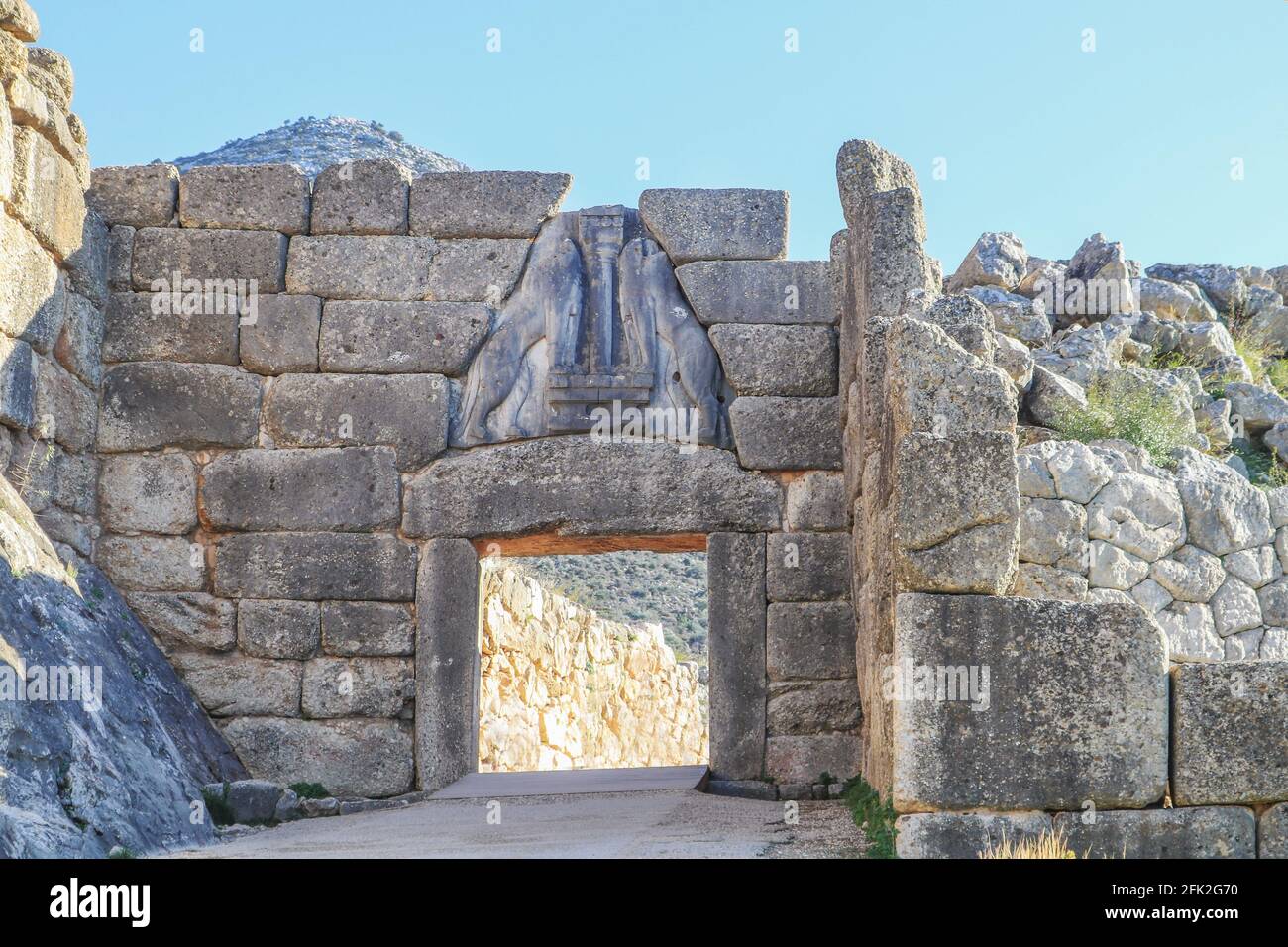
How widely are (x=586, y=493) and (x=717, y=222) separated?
5.84 ft

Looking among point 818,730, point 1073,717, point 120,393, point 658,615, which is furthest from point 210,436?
point 658,615

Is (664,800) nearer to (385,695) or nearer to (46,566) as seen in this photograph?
(385,695)

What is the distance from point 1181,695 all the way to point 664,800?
307 centimetres

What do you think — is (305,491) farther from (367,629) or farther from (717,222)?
(717,222)

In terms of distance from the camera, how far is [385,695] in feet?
25.5

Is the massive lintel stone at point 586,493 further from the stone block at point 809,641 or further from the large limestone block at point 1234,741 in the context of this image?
the large limestone block at point 1234,741

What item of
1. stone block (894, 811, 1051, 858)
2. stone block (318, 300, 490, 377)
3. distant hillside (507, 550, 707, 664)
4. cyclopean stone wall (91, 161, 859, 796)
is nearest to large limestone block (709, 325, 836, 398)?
cyclopean stone wall (91, 161, 859, 796)

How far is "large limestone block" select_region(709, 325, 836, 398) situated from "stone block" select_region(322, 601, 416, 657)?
2297 millimetres

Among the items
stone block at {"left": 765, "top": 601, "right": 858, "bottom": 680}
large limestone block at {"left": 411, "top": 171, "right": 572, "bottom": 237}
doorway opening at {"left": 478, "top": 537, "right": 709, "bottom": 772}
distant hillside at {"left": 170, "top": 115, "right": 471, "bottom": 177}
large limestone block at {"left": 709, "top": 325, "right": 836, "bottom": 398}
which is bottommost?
doorway opening at {"left": 478, "top": 537, "right": 709, "bottom": 772}

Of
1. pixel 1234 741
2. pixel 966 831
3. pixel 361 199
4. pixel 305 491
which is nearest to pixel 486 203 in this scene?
pixel 361 199

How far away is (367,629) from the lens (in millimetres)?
7824

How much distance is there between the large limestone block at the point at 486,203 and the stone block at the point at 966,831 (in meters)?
4.58

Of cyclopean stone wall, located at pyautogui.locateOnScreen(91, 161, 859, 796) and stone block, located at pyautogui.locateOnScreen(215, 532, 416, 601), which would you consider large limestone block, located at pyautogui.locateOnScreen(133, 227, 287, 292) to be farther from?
stone block, located at pyautogui.locateOnScreen(215, 532, 416, 601)

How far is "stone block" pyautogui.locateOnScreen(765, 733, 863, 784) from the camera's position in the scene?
768cm
